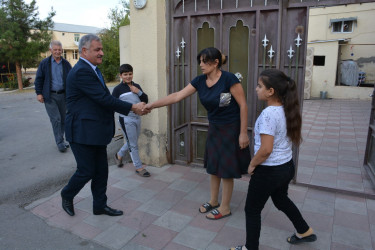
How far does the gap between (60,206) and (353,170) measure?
176 inches

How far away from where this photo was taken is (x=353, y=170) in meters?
4.84

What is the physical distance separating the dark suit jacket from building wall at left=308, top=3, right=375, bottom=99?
46.9ft

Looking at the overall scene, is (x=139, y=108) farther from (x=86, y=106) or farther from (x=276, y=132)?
(x=276, y=132)

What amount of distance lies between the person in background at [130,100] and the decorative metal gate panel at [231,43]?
0.62 m

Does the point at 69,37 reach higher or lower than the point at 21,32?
higher

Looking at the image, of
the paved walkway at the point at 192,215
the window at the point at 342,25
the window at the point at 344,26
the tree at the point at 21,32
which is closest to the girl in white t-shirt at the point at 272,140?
the paved walkway at the point at 192,215

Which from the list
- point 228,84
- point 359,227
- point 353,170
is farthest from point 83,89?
point 353,170

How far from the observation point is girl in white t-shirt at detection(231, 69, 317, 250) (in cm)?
231

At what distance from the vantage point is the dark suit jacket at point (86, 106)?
295 cm

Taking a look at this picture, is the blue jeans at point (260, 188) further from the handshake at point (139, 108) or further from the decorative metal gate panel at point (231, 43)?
the decorative metal gate panel at point (231, 43)

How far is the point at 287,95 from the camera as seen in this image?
2357 mm

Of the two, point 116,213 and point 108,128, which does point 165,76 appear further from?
point 116,213

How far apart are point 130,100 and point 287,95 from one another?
2515 millimetres

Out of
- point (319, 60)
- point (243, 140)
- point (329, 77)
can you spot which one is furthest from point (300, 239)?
point (319, 60)
